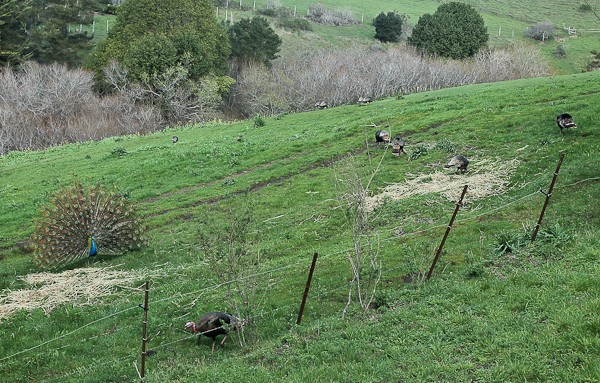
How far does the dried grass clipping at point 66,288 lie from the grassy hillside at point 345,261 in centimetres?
8

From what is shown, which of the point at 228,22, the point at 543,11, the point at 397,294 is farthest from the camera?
Answer: the point at 543,11

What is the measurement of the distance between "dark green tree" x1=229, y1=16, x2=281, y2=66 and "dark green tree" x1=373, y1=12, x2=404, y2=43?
18.1 meters

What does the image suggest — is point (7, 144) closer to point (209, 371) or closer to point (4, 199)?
point (4, 199)

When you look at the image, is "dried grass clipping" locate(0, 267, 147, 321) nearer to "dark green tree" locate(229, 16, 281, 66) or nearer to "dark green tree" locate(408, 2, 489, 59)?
"dark green tree" locate(408, 2, 489, 59)

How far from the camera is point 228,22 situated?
7569cm

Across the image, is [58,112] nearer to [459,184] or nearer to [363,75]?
[363,75]

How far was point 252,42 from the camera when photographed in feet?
216

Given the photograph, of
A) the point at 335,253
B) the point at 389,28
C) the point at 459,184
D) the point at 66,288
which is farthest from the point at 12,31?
the point at 335,253

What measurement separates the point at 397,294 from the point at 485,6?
300 ft

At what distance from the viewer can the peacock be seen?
1519 centimetres

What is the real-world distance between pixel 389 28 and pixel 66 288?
231 feet

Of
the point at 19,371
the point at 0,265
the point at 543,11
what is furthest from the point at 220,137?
the point at 543,11

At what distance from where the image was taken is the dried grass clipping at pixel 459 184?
1627 cm

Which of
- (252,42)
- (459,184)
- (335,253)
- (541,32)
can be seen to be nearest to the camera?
(335,253)
